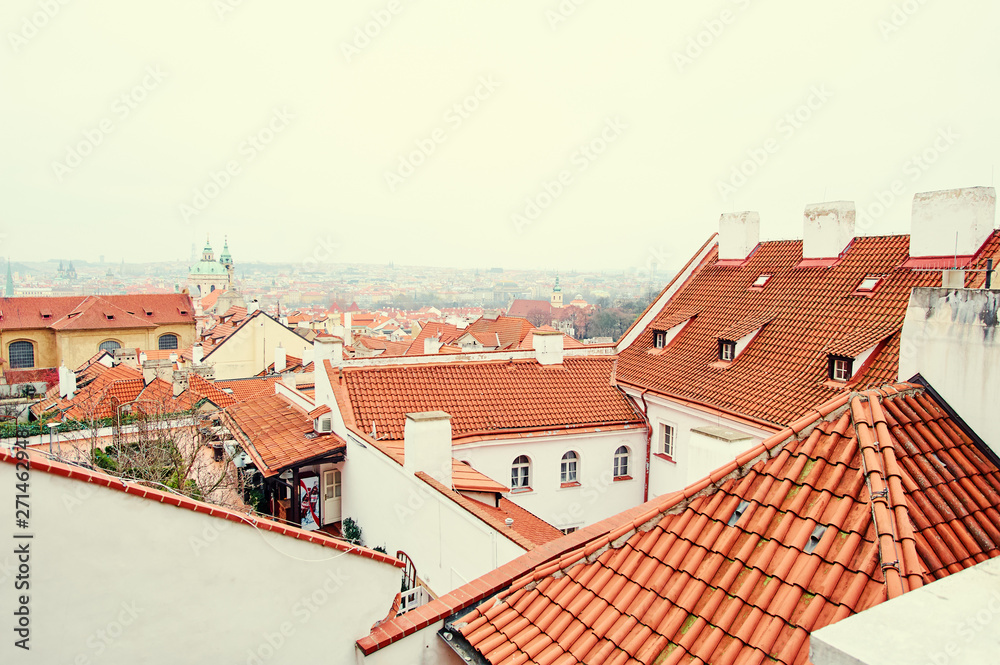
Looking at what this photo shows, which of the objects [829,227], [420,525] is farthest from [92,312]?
[829,227]

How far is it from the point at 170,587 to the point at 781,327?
551 inches

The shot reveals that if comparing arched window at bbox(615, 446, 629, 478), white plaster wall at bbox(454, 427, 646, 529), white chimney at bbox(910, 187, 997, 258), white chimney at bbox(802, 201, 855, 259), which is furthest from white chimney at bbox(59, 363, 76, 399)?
white chimney at bbox(910, 187, 997, 258)

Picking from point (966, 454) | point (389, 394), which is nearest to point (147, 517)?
point (966, 454)

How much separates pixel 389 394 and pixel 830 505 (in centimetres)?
1107

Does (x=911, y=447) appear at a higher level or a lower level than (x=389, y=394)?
higher

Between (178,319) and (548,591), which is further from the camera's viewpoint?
(178,319)

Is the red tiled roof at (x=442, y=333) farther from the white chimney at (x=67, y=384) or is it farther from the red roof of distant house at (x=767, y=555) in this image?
the red roof of distant house at (x=767, y=555)

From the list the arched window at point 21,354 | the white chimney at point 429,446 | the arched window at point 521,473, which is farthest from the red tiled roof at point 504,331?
the arched window at point 21,354

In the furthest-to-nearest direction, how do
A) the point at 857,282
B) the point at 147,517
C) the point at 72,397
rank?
the point at 72,397
the point at 857,282
the point at 147,517

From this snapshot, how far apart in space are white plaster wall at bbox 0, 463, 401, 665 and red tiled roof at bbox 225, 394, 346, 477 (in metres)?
7.27

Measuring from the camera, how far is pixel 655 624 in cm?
450

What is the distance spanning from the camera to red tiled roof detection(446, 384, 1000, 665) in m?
4.10

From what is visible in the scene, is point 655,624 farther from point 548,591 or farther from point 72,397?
point 72,397

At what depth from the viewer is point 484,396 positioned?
51.1 ft
